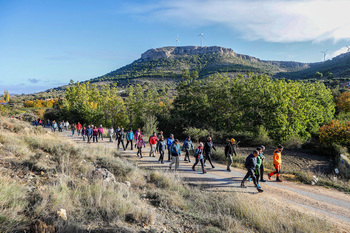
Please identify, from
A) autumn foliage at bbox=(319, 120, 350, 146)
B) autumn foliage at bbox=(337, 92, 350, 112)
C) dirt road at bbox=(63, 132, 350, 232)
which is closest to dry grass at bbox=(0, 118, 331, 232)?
dirt road at bbox=(63, 132, 350, 232)

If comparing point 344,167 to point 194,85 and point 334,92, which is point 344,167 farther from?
point 334,92

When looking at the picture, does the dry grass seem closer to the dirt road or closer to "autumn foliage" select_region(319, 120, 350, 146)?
the dirt road

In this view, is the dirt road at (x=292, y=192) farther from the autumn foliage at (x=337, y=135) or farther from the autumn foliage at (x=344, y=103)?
the autumn foliage at (x=344, y=103)

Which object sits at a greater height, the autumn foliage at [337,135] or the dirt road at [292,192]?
the autumn foliage at [337,135]

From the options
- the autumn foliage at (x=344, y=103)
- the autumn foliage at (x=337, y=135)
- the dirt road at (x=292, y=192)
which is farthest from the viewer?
the autumn foliage at (x=344, y=103)

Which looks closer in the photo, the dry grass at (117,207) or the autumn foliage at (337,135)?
the dry grass at (117,207)

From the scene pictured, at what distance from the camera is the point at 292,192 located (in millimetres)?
9711

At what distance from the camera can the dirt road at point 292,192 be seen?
7.76 metres

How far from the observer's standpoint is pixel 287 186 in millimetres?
10695

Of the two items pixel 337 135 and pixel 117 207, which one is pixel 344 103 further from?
pixel 117 207

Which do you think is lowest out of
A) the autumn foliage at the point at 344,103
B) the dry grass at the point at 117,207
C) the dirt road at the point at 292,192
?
the dirt road at the point at 292,192

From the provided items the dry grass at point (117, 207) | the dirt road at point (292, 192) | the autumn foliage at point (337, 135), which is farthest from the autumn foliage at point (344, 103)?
the dry grass at point (117, 207)


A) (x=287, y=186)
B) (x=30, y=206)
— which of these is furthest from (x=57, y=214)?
(x=287, y=186)

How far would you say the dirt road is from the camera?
25.5 ft
